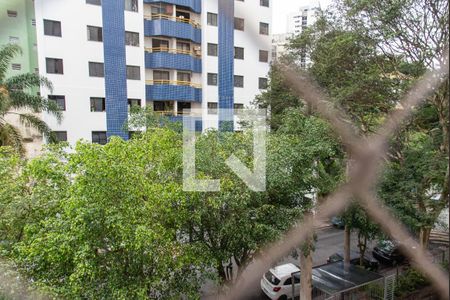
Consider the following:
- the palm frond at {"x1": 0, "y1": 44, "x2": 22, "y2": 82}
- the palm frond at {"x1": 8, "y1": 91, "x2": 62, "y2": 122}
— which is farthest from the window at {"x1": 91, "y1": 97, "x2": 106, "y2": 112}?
the palm frond at {"x1": 0, "y1": 44, "x2": 22, "y2": 82}

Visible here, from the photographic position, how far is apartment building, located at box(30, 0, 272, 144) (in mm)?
6980

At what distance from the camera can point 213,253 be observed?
2924mm

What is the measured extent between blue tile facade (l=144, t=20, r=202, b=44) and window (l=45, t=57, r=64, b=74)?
2013 millimetres

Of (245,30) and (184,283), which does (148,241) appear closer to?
(184,283)

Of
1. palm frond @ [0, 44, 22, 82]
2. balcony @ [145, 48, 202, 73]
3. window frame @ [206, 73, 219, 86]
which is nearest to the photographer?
palm frond @ [0, 44, 22, 82]

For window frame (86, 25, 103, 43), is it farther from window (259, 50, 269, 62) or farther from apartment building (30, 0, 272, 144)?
window (259, 50, 269, 62)

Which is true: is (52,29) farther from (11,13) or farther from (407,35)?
(11,13)

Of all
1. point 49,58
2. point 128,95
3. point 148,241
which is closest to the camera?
point 148,241

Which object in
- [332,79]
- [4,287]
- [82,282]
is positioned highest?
[332,79]

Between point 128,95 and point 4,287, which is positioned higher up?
point 128,95

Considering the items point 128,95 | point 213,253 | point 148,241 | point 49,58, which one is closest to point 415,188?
point 213,253

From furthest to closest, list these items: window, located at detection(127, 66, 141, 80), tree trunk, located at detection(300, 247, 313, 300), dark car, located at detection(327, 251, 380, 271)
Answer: window, located at detection(127, 66, 141, 80) → dark car, located at detection(327, 251, 380, 271) → tree trunk, located at detection(300, 247, 313, 300)

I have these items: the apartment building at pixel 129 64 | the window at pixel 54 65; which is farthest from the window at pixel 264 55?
the window at pixel 54 65

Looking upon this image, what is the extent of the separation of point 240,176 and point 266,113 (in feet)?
7.25
